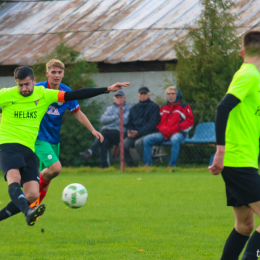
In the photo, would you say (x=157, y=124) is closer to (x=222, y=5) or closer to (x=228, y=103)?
(x=222, y=5)

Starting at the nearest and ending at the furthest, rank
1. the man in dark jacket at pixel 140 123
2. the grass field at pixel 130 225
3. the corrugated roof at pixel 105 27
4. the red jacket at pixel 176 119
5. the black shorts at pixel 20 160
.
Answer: the grass field at pixel 130 225 < the black shorts at pixel 20 160 < the red jacket at pixel 176 119 < the man in dark jacket at pixel 140 123 < the corrugated roof at pixel 105 27

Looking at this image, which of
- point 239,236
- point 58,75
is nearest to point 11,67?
point 58,75

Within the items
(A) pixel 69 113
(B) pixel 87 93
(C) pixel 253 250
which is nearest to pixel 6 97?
(B) pixel 87 93

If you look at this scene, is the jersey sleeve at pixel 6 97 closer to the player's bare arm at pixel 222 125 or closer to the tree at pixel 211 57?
the player's bare arm at pixel 222 125

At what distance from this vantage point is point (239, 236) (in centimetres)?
422

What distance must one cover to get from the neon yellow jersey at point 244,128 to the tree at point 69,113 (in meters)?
10.3

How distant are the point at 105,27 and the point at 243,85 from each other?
15.6m

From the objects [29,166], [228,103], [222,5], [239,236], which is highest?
[222,5]

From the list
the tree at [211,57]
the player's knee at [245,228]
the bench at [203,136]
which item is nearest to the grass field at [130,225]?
the player's knee at [245,228]

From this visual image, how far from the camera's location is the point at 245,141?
13.2 feet

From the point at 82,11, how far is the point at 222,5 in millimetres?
8100

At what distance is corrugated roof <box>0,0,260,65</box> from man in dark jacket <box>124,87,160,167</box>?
3.08 meters

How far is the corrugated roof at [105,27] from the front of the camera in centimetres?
1700

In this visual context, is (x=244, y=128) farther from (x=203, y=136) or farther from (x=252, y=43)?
(x=203, y=136)
